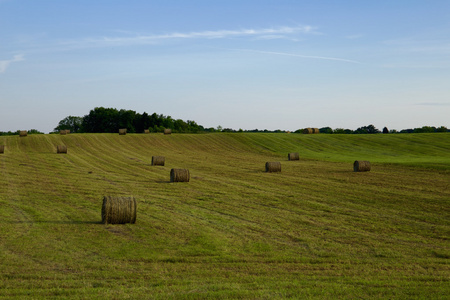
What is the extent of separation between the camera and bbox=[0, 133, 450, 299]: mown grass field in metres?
9.22

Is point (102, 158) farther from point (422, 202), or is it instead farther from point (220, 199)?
point (422, 202)

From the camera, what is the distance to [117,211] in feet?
48.6

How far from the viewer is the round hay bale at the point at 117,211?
14773mm

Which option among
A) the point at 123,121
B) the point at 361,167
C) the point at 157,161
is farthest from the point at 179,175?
the point at 123,121

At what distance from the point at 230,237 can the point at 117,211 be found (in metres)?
3.90

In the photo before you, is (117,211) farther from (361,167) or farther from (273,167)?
(361,167)

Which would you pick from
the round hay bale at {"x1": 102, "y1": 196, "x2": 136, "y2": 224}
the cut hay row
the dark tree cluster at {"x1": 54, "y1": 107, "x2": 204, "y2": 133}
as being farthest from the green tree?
the round hay bale at {"x1": 102, "y1": 196, "x2": 136, "y2": 224}

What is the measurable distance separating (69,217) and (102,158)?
28.6 meters

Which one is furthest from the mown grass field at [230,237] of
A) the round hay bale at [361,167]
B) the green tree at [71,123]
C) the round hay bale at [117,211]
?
the green tree at [71,123]

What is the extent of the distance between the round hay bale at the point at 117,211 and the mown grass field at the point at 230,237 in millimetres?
351

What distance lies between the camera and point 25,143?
56750mm

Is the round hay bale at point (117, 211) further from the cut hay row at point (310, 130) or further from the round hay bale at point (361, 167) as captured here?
the cut hay row at point (310, 130)

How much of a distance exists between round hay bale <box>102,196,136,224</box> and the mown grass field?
1.15 ft

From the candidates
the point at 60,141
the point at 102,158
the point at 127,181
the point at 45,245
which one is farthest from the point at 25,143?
the point at 45,245
